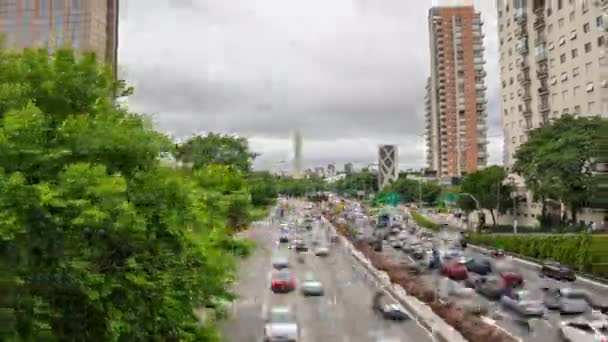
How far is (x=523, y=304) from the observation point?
71.6ft

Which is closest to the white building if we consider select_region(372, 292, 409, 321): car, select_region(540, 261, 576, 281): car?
select_region(540, 261, 576, 281): car

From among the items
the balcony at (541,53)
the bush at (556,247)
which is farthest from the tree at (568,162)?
the balcony at (541,53)

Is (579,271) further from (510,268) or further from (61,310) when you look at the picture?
(61,310)

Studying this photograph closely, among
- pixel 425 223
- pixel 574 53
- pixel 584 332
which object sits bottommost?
pixel 584 332

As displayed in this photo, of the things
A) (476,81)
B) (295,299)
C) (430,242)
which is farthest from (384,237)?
(476,81)

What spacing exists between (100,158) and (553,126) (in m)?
43.5

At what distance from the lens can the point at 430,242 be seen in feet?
175

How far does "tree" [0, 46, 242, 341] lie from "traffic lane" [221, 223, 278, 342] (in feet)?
15.1

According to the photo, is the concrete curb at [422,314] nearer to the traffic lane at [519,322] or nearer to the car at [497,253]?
the traffic lane at [519,322]

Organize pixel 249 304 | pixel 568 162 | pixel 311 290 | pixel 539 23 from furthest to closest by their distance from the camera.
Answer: pixel 539 23, pixel 568 162, pixel 311 290, pixel 249 304

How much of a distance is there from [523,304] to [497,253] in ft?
70.3

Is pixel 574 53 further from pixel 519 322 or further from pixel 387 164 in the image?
pixel 387 164

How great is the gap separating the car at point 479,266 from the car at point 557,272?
3.04 metres

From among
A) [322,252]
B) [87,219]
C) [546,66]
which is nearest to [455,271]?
[322,252]
